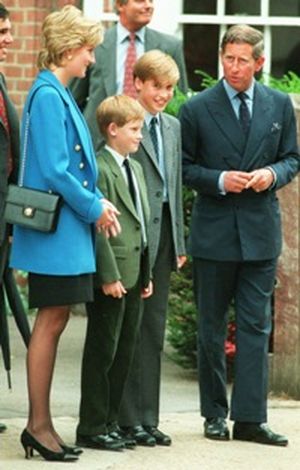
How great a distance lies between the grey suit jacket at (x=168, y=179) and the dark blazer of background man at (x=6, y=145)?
539 mm

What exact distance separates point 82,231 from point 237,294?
1.22 metres

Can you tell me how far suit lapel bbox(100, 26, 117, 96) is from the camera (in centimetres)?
980

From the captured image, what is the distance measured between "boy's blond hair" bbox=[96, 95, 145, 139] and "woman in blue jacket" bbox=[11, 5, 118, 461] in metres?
0.26

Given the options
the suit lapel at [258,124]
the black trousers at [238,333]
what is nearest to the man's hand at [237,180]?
the suit lapel at [258,124]

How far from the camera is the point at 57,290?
8.29m

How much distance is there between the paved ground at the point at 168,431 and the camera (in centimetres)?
859

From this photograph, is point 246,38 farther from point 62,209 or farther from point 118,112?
point 62,209

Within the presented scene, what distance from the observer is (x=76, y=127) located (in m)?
8.34

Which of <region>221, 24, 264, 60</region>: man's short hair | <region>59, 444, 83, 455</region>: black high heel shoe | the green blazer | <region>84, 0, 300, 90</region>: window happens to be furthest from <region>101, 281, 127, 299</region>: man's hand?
<region>84, 0, 300, 90</region>: window

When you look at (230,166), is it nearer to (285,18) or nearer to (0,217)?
(0,217)

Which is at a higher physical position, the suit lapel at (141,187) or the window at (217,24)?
the window at (217,24)

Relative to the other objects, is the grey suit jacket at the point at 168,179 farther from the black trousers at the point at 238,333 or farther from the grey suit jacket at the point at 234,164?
the black trousers at the point at 238,333

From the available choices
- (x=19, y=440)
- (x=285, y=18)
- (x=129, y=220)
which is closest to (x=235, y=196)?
(x=129, y=220)

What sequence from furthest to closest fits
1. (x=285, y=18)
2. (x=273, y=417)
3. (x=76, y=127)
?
(x=285, y=18)
(x=273, y=417)
(x=76, y=127)
